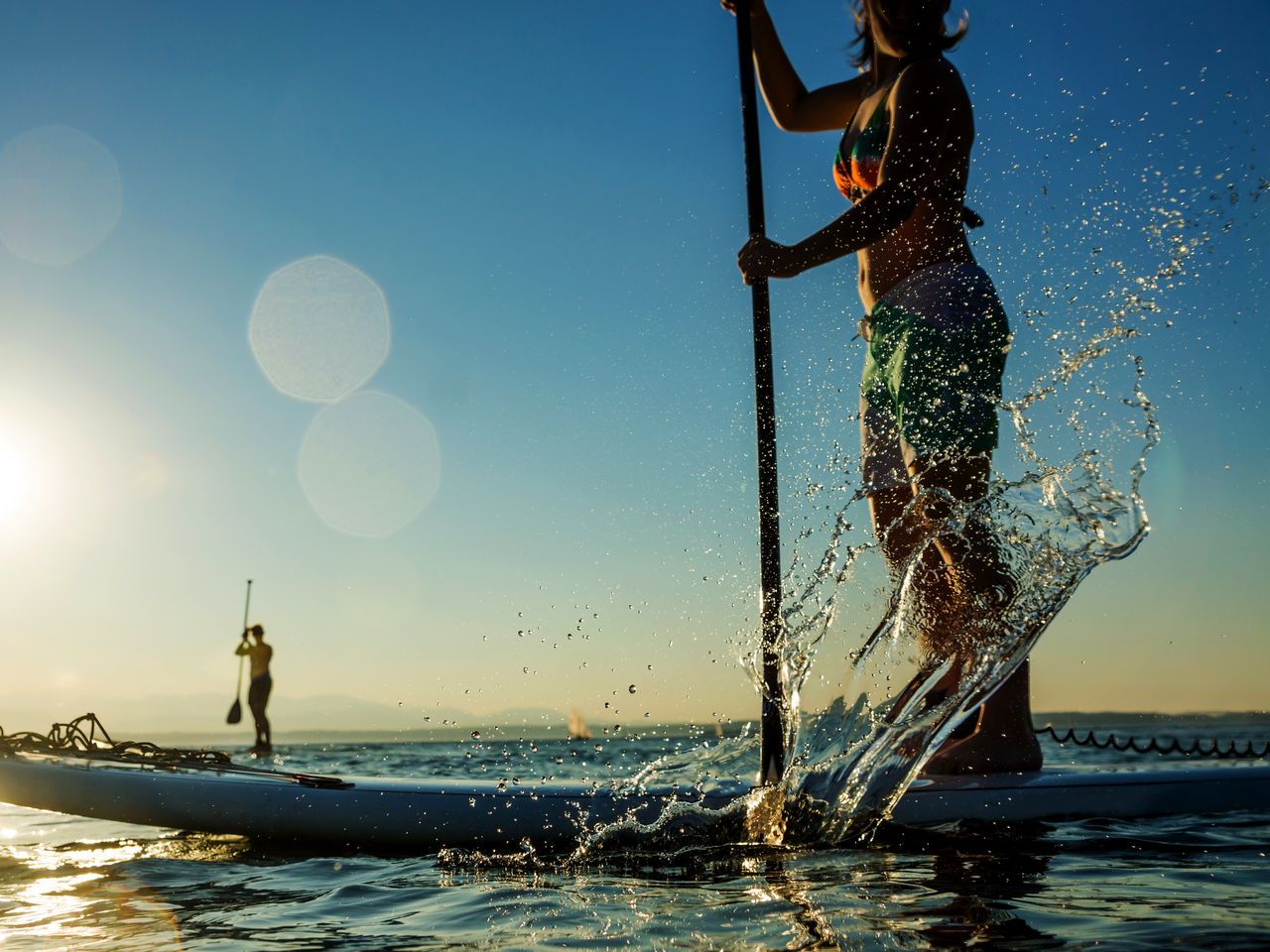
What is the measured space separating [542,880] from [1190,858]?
143cm

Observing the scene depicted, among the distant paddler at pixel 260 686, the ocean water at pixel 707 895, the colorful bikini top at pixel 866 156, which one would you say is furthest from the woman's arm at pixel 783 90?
the distant paddler at pixel 260 686

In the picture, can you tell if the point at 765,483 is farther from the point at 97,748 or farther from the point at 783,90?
the point at 97,748

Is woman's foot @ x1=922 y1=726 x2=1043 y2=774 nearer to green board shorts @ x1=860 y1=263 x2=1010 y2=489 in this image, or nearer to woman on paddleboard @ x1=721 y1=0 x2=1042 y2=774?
woman on paddleboard @ x1=721 y1=0 x2=1042 y2=774

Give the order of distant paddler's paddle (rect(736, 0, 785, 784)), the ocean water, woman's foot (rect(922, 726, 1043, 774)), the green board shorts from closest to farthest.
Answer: the ocean water < the green board shorts < woman's foot (rect(922, 726, 1043, 774)) < distant paddler's paddle (rect(736, 0, 785, 784))

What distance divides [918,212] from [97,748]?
135 inches

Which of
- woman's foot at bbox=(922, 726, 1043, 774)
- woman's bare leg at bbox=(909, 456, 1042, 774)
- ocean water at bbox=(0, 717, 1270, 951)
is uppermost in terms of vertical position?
woman's bare leg at bbox=(909, 456, 1042, 774)

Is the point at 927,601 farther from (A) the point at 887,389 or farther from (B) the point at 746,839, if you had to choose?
(B) the point at 746,839

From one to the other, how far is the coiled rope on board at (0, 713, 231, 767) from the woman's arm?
121 inches

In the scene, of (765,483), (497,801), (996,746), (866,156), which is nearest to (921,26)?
(866,156)

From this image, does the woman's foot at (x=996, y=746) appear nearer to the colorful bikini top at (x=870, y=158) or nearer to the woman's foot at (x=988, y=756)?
the woman's foot at (x=988, y=756)

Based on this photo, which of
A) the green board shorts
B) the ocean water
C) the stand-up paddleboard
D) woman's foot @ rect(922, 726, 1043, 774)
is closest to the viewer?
the ocean water

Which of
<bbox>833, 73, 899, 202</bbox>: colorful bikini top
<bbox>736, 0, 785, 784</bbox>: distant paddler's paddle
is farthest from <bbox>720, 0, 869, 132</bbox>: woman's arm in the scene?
<bbox>833, 73, 899, 202</bbox>: colorful bikini top

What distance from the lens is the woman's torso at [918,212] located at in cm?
277

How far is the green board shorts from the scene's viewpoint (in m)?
2.62
